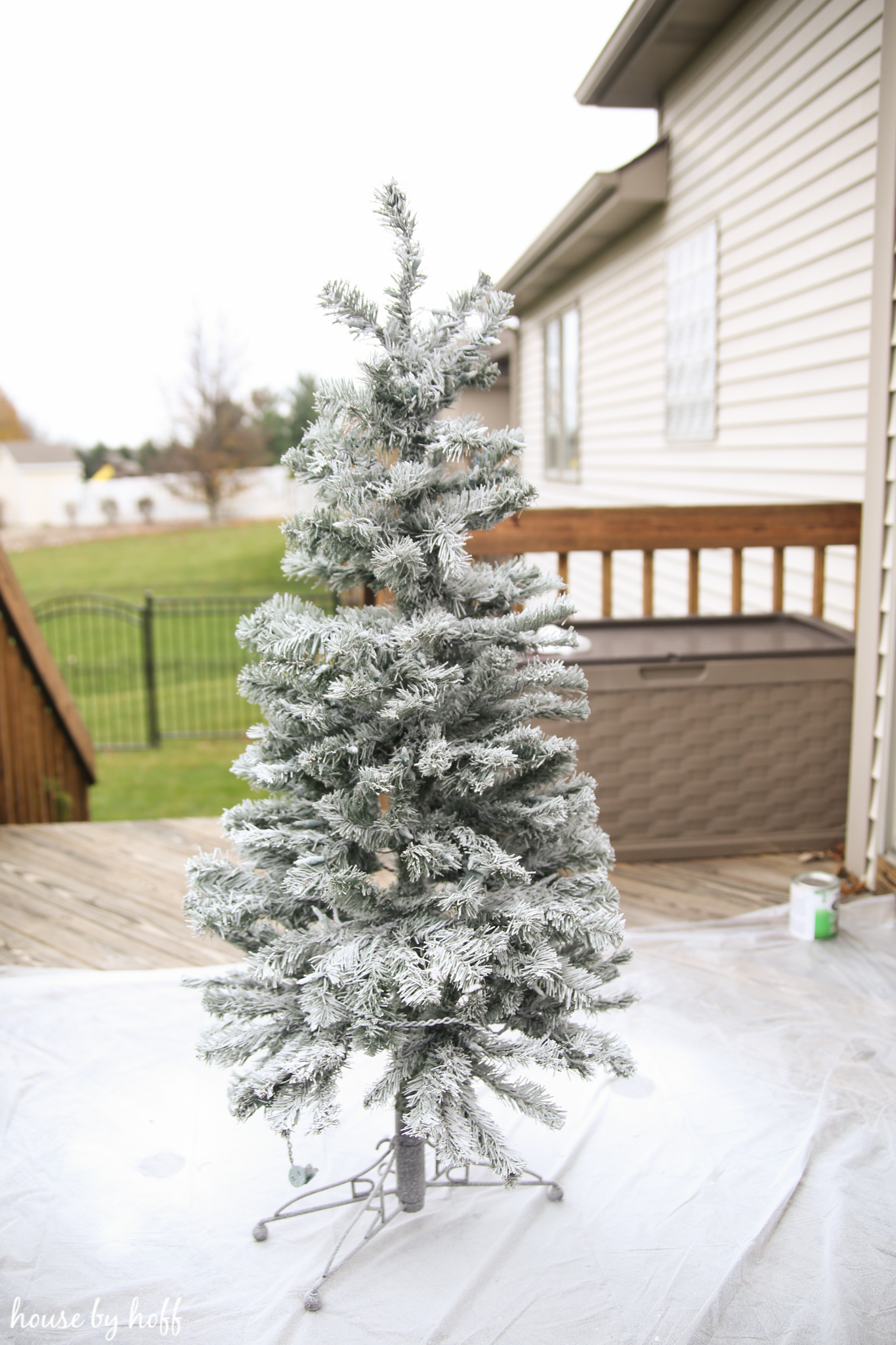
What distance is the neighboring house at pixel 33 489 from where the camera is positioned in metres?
28.4

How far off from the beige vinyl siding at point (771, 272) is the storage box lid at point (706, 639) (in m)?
0.86

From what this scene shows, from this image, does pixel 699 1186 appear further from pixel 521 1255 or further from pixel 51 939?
pixel 51 939

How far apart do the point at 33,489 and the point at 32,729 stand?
91.5ft

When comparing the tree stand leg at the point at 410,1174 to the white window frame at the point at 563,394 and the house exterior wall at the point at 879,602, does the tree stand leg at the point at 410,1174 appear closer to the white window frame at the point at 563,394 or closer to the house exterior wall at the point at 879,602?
the house exterior wall at the point at 879,602

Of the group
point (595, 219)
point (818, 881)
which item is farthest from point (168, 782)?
point (818, 881)

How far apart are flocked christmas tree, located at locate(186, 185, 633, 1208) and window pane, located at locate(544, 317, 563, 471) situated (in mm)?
9127

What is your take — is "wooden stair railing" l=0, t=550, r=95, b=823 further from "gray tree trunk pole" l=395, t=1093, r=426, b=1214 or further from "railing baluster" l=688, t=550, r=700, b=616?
"gray tree trunk pole" l=395, t=1093, r=426, b=1214

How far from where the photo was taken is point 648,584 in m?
3.46

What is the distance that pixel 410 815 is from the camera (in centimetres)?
148

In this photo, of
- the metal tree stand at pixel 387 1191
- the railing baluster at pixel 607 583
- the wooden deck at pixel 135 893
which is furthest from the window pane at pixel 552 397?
the metal tree stand at pixel 387 1191

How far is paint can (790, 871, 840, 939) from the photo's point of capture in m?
2.68

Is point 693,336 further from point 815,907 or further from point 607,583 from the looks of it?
point 815,907

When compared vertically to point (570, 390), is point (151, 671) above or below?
below

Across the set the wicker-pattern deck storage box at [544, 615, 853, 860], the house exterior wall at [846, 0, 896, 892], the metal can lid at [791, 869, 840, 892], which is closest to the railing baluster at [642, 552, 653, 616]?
the wicker-pattern deck storage box at [544, 615, 853, 860]
